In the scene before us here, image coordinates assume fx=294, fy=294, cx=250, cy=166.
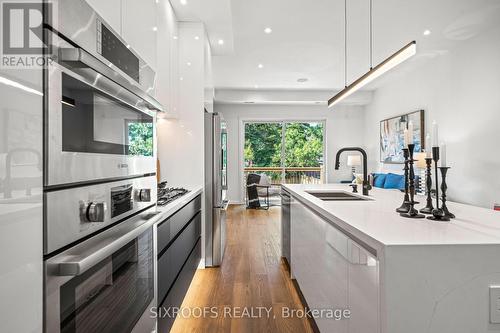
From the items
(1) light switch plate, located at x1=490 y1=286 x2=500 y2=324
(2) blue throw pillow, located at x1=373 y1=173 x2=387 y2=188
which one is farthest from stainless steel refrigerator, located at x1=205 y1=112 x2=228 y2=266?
(2) blue throw pillow, located at x1=373 y1=173 x2=387 y2=188

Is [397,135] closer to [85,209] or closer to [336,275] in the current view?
[336,275]

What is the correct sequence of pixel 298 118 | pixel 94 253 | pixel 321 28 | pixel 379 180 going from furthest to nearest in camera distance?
pixel 298 118
pixel 379 180
pixel 321 28
pixel 94 253

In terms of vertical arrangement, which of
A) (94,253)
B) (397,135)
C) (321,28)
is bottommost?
(94,253)

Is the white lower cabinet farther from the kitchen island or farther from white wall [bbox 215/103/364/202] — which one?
white wall [bbox 215/103/364/202]

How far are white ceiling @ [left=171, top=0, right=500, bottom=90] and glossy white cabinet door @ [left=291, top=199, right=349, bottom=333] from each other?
2308 millimetres

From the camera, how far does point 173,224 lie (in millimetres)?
1876

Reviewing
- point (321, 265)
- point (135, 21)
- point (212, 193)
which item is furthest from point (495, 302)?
point (212, 193)

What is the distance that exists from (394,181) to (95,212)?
6242 mm

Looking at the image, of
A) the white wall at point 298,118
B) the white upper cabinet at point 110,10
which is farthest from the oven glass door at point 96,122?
the white wall at point 298,118

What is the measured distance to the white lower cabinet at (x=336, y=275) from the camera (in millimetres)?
1070

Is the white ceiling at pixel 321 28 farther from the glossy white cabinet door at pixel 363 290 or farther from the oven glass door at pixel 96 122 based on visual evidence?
the glossy white cabinet door at pixel 363 290

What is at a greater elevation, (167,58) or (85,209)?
(167,58)

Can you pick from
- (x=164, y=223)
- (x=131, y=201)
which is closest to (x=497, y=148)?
(x=164, y=223)

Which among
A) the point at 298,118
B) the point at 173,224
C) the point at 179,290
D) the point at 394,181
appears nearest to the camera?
the point at 173,224
